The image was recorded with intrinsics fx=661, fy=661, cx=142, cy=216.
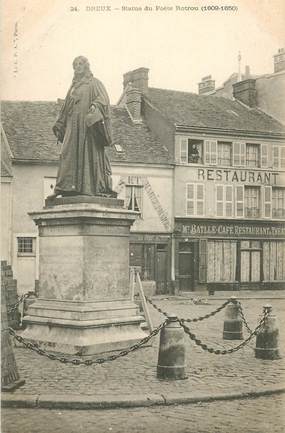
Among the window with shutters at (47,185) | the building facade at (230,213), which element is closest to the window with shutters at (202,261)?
the building facade at (230,213)

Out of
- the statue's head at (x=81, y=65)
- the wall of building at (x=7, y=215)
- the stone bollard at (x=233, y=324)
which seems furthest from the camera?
the wall of building at (x=7, y=215)

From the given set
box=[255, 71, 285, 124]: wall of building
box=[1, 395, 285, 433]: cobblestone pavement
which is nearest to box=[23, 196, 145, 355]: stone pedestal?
box=[1, 395, 285, 433]: cobblestone pavement

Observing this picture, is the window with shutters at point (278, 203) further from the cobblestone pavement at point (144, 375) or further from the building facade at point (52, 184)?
the cobblestone pavement at point (144, 375)

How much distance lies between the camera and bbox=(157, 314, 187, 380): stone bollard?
7.68m

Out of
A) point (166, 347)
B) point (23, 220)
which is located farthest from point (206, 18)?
point (23, 220)

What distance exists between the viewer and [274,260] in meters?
29.7

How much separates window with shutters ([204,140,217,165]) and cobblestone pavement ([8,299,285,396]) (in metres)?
18.8

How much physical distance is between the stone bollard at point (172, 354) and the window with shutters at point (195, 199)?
20.2 metres

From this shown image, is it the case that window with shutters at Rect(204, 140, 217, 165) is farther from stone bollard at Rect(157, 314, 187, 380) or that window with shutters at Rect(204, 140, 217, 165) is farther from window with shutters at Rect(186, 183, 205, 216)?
stone bollard at Rect(157, 314, 187, 380)

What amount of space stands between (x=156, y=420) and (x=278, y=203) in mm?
24352

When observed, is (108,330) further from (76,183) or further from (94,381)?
(76,183)

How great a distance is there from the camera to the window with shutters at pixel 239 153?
28.9 m

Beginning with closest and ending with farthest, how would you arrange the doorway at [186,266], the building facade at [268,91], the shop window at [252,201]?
the doorway at [186,266] → the shop window at [252,201] → the building facade at [268,91]

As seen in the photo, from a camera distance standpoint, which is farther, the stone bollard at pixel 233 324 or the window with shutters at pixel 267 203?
the window with shutters at pixel 267 203
